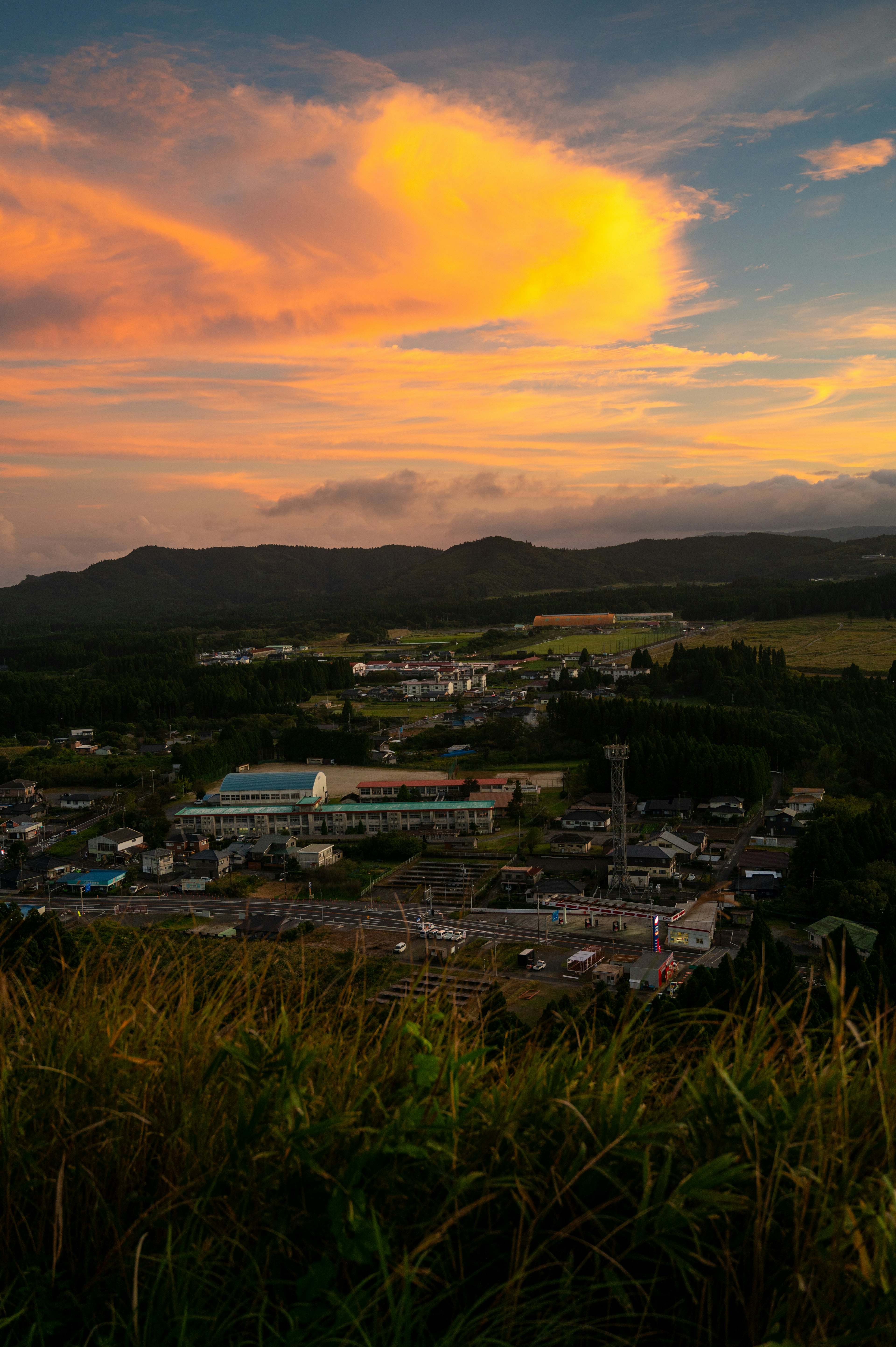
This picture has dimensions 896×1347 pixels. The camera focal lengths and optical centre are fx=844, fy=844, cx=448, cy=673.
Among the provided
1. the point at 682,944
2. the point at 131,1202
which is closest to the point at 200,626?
the point at 682,944

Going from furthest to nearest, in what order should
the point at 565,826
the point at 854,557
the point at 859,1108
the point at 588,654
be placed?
the point at 854,557 → the point at 588,654 → the point at 565,826 → the point at 859,1108

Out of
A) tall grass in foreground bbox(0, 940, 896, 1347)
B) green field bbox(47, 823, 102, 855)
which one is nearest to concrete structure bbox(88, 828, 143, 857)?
green field bbox(47, 823, 102, 855)

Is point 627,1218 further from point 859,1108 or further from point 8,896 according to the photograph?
point 8,896

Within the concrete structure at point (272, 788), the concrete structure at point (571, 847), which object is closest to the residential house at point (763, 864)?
the concrete structure at point (571, 847)

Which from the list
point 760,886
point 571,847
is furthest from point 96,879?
point 760,886

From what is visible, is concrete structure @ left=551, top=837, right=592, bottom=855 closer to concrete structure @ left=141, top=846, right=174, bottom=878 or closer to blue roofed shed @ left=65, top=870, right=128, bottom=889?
concrete structure @ left=141, top=846, right=174, bottom=878

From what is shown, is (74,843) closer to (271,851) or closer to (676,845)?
(271,851)

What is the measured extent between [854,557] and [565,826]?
112001 mm

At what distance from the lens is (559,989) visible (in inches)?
477

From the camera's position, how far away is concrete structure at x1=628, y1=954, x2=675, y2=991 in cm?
1191

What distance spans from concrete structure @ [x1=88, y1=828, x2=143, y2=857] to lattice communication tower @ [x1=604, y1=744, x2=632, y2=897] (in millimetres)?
11850

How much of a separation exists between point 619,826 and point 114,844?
12234mm

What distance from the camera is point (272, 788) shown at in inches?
971

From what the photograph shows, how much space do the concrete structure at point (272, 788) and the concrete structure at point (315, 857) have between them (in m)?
4.89
